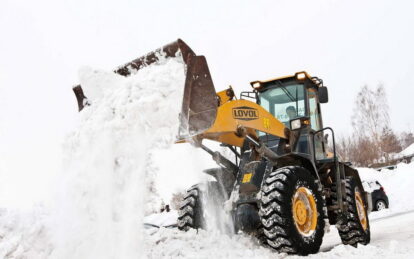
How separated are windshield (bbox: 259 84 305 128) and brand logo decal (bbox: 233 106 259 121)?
1.43 metres

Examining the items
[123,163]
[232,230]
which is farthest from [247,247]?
[123,163]

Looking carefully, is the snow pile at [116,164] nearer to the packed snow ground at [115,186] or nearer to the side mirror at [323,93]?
the packed snow ground at [115,186]

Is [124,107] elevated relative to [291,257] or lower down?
elevated

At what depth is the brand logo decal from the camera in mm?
5141

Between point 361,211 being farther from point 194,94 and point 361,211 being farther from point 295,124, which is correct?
point 194,94

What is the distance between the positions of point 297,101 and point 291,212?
2.48 meters

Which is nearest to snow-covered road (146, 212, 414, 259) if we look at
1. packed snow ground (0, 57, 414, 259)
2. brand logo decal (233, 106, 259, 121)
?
packed snow ground (0, 57, 414, 259)

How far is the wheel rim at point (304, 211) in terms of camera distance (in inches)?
204

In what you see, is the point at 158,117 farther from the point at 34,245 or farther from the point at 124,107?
the point at 34,245

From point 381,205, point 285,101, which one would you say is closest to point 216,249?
point 285,101

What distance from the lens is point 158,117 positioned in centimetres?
442

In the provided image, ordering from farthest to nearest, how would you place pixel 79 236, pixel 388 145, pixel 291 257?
1. pixel 388 145
2. pixel 291 257
3. pixel 79 236

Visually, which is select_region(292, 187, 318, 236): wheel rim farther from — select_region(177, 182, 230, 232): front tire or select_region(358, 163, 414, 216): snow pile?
select_region(358, 163, 414, 216): snow pile

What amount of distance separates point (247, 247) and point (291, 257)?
0.62 meters
